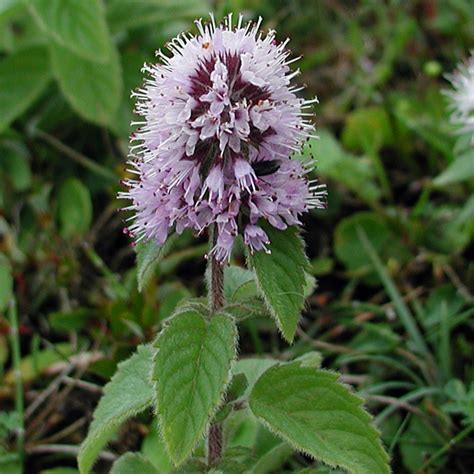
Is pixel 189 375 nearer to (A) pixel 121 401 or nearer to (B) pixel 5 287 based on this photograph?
(A) pixel 121 401


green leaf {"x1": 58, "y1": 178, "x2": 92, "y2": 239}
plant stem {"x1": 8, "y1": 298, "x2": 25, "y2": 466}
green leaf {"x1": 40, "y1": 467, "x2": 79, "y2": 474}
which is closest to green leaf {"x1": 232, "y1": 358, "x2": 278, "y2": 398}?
green leaf {"x1": 40, "y1": 467, "x2": 79, "y2": 474}

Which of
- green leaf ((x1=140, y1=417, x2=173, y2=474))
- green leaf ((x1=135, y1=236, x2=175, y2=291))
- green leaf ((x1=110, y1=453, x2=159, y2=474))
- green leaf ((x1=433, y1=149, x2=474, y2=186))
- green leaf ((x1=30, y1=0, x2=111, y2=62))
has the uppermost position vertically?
green leaf ((x1=30, y1=0, x2=111, y2=62))

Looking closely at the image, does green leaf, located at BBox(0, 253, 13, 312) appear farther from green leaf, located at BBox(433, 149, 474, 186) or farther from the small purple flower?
green leaf, located at BBox(433, 149, 474, 186)

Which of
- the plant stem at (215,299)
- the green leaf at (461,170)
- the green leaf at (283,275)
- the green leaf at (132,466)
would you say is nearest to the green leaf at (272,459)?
the plant stem at (215,299)

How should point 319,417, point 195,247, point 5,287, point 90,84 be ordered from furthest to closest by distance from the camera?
point 90,84, point 195,247, point 5,287, point 319,417

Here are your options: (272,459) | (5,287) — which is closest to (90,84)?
(5,287)

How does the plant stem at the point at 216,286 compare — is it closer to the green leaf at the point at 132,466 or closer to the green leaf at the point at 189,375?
the green leaf at the point at 189,375

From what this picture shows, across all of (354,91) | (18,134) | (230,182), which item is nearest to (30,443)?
(230,182)
